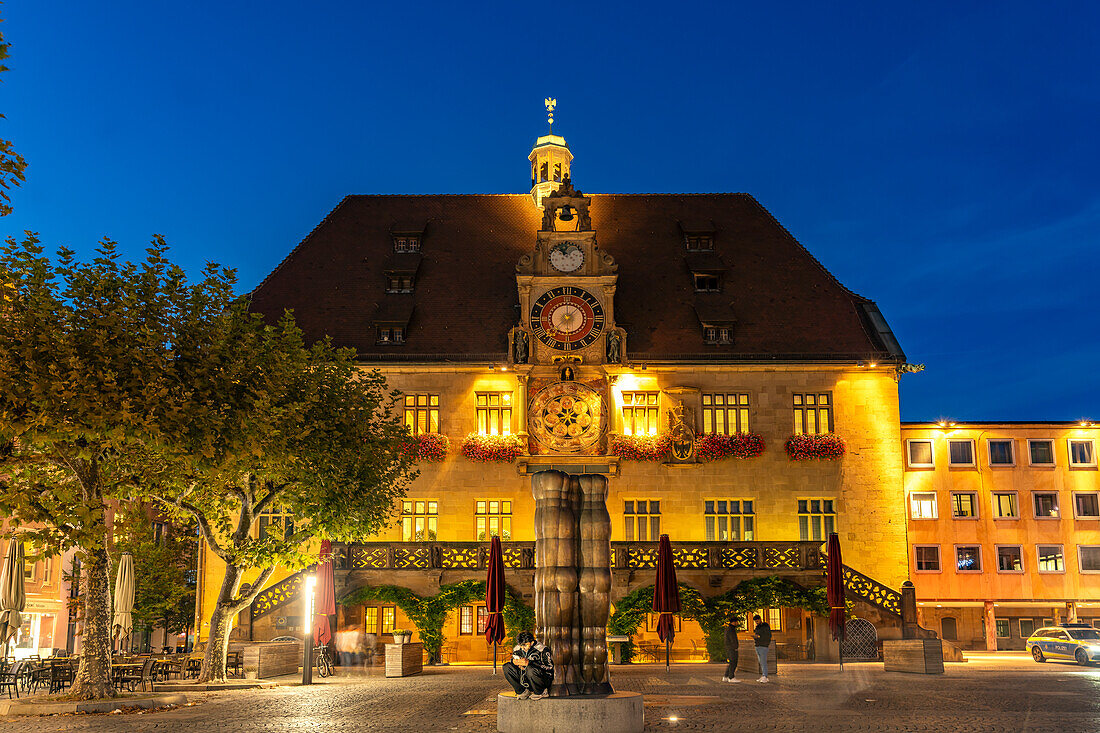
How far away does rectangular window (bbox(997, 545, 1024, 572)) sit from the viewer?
50594mm

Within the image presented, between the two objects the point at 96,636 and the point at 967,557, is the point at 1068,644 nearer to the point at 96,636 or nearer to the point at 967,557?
the point at 967,557

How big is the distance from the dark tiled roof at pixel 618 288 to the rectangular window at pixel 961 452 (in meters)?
9.49

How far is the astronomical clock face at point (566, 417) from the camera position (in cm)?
4281

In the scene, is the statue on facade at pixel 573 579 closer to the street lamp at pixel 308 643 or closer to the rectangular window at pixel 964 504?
the street lamp at pixel 308 643

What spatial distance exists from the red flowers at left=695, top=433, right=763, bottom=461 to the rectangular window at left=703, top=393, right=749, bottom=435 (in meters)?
0.75

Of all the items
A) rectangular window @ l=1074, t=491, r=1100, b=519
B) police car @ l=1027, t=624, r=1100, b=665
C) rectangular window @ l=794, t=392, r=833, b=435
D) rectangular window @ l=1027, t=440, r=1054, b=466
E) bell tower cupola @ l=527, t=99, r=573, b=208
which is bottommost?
police car @ l=1027, t=624, r=1100, b=665

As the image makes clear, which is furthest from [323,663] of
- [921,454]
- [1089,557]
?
[1089,557]

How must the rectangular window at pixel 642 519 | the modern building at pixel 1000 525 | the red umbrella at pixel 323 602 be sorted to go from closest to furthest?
the red umbrella at pixel 323 602 → the rectangular window at pixel 642 519 → the modern building at pixel 1000 525

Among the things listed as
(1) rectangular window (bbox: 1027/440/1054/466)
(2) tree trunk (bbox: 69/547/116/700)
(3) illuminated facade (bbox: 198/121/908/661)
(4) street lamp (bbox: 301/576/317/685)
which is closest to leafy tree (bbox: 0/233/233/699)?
(2) tree trunk (bbox: 69/547/116/700)

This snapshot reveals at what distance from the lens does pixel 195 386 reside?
Result: 24328 mm

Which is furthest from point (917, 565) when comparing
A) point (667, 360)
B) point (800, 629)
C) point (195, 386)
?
point (195, 386)

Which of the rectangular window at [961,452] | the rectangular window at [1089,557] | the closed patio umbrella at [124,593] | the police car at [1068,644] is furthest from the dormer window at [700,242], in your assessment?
the closed patio umbrella at [124,593]

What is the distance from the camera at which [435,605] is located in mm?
38094

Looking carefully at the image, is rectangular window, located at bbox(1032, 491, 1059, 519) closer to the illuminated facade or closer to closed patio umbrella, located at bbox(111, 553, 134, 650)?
the illuminated facade
